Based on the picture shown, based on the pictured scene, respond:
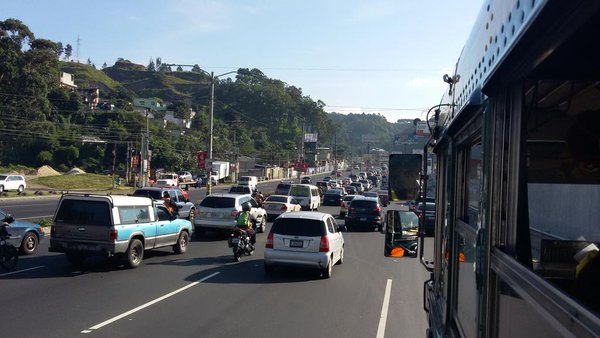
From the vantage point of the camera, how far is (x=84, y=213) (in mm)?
13758

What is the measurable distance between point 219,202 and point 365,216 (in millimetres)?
7689

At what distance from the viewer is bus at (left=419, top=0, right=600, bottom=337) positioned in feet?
5.62

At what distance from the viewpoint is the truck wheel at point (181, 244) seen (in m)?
17.0

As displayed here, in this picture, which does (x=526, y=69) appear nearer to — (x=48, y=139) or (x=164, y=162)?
(x=48, y=139)

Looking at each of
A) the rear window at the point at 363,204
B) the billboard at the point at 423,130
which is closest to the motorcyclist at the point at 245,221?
the billboard at the point at 423,130

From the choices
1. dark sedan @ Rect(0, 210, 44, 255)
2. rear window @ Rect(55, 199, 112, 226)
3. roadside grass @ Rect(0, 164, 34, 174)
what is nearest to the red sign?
dark sedan @ Rect(0, 210, 44, 255)

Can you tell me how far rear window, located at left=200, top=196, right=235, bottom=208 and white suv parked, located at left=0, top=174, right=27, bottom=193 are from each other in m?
32.2

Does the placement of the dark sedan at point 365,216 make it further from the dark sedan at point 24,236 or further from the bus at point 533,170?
the bus at point 533,170

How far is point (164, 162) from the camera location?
88688 millimetres

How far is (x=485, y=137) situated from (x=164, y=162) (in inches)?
3487

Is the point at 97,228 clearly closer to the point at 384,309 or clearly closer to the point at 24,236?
the point at 24,236

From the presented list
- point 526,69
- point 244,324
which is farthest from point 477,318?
point 244,324

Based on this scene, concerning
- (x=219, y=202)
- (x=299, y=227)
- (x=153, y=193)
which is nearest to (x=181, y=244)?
(x=219, y=202)

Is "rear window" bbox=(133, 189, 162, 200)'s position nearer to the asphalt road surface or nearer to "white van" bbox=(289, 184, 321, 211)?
the asphalt road surface
